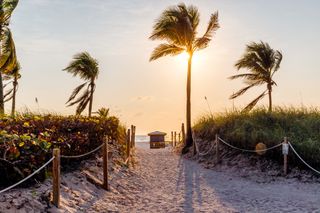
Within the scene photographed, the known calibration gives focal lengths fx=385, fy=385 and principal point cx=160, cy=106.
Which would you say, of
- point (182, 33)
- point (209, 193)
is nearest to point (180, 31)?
point (182, 33)

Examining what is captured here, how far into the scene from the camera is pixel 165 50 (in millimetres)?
21516

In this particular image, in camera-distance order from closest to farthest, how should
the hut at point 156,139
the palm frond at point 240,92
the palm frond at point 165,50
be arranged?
the palm frond at point 165,50
the palm frond at point 240,92
the hut at point 156,139

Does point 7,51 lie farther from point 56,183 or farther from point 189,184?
point 56,183

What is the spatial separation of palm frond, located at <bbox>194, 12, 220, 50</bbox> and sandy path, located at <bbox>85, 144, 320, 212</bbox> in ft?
27.2

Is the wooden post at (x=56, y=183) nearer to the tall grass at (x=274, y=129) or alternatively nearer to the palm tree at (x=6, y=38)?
the tall grass at (x=274, y=129)

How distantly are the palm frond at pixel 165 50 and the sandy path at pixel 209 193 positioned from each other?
8063 millimetres

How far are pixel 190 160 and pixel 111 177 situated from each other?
7819mm

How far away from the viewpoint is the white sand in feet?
28.6

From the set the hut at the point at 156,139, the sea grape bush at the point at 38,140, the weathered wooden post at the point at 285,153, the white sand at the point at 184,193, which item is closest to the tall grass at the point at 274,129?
the weathered wooden post at the point at 285,153

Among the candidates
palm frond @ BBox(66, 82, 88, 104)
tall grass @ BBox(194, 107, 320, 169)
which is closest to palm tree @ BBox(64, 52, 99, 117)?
palm frond @ BBox(66, 82, 88, 104)

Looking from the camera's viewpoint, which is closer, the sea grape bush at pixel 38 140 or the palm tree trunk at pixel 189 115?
the sea grape bush at pixel 38 140

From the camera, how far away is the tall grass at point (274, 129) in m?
13.6

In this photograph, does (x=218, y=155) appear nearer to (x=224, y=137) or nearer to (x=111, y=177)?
(x=224, y=137)

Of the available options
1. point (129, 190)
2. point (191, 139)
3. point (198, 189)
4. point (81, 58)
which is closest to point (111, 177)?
point (129, 190)
